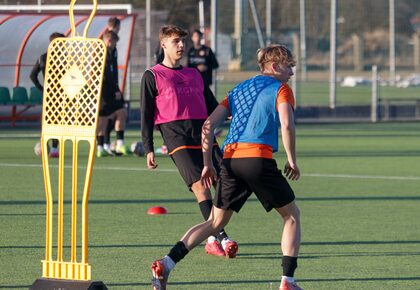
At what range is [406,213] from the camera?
14438mm

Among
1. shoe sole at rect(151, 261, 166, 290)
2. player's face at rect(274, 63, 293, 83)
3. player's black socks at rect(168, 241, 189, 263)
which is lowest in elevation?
shoe sole at rect(151, 261, 166, 290)

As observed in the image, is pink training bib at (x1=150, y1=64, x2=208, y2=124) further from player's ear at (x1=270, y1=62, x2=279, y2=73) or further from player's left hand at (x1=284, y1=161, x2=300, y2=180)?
player's left hand at (x1=284, y1=161, x2=300, y2=180)

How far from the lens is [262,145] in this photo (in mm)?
9312

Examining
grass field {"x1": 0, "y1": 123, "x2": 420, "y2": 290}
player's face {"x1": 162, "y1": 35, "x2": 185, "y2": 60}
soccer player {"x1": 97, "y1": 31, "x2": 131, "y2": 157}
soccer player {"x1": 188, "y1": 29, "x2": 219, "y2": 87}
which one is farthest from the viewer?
soccer player {"x1": 188, "y1": 29, "x2": 219, "y2": 87}

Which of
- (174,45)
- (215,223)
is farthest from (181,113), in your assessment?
(215,223)

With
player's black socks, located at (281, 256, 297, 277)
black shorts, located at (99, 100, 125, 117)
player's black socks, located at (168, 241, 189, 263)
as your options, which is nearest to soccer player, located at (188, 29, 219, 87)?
black shorts, located at (99, 100, 125, 117)

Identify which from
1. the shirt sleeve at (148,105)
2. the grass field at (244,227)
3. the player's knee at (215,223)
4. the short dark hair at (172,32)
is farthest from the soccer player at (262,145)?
the short dark hair at (172,32)

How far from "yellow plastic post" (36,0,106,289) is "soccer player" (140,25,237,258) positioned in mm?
2531

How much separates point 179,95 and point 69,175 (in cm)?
791

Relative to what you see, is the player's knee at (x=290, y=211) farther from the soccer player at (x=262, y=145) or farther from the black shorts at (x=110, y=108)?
the black shorts at (x=110, y=108)

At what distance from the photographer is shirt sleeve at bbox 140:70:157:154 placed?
10570 millimetres

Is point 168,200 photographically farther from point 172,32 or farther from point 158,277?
point 158,277

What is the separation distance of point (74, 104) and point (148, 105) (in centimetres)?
270

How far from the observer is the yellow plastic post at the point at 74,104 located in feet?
26.3
